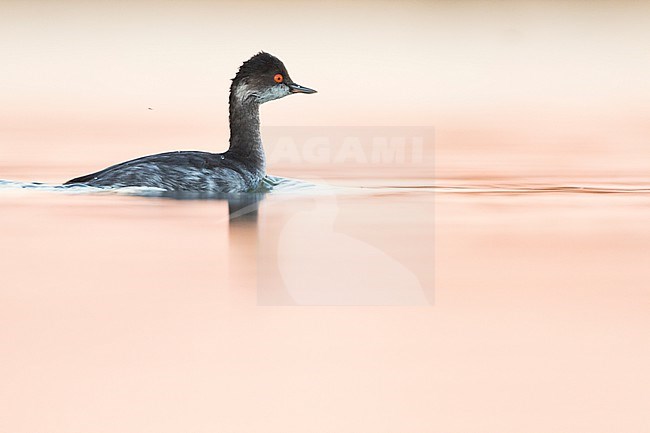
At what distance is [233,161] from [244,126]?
0.51m

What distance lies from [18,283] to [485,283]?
67.1 inches

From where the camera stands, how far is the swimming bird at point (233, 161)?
7.60 m

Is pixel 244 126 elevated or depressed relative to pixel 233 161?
elevated

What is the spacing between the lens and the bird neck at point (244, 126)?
871 centimetres

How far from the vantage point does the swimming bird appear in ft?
24.9

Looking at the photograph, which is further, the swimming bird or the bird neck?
the bird neck

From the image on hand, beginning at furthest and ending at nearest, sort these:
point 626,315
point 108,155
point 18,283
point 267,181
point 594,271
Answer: point 108,155 → point 267,181 → point 594,271 → point 18,283 → point 626,315

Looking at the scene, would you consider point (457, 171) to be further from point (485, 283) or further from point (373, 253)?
point (485, 283)

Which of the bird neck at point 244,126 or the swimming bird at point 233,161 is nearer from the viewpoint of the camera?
the swimming bird at point 233,161

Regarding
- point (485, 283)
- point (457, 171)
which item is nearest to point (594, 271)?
point (485, 283)

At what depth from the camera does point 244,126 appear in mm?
8812

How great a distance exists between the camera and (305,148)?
10758mm

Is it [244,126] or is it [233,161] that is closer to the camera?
[233,161]

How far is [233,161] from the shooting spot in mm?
8383
